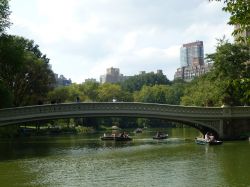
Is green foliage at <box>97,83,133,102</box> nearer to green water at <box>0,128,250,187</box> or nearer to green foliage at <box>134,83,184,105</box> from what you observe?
green foliage at <box>134,83,184,105</box>

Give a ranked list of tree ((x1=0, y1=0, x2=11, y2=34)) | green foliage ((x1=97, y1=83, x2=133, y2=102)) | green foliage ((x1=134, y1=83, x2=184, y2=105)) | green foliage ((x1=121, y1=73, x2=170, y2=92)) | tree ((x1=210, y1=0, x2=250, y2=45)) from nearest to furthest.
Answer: tree ((x1=210, y1=0, x2=250, y2=45)), tree ((x1=0, y1=0, x2=11, y2=34)), green foliage ((x1=97, y1=83, x2=133, y2=102)), green foliage ((x1=134, y1=83, x2=184, y2=105)), green foliage ((x1=121, y1=73, x2=170, y2=92))

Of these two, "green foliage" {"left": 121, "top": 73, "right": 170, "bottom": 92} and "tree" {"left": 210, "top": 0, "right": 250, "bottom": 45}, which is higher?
"green foliage" {"left": 121, "top": 73, "right": 170, "bottom": 92}

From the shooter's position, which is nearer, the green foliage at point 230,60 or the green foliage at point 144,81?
the green foliage at point 230,60

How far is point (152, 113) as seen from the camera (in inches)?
1667

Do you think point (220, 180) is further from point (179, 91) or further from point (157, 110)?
point (179, 91)

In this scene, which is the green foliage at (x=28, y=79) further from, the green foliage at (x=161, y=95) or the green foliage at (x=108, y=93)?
the green foliage at (x=161, y=95)

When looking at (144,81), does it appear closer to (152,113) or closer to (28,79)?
(28,79)

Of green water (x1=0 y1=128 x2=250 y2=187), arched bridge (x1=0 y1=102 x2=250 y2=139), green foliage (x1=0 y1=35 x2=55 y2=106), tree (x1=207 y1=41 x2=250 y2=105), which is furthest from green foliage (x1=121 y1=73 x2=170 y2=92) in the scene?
green water (x1=0 y1=128 x2=250 y2=187)

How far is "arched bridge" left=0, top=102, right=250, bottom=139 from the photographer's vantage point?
1564 inches

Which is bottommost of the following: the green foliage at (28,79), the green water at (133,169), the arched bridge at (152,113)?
the green water at (133,169)

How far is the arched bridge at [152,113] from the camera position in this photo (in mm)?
39719

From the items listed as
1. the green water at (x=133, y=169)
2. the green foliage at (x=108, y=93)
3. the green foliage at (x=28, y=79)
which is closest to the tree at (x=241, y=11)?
the green water at (x=133, y=169)

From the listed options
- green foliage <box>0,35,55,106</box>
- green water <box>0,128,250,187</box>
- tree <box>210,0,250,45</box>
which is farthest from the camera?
green foliage <box>0,35,55,106</box>

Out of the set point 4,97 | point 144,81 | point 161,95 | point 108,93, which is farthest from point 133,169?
point 144,81
